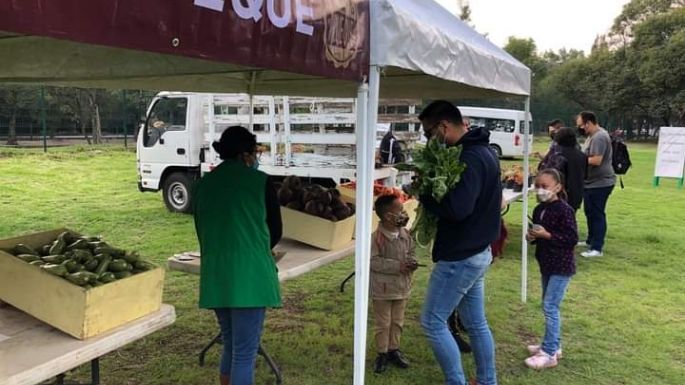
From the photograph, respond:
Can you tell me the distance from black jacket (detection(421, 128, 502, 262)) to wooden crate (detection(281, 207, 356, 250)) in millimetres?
1068

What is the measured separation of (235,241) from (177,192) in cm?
807

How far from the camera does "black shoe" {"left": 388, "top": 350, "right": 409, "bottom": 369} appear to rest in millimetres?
4008

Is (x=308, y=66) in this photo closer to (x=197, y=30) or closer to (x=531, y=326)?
(x=197, y=30)

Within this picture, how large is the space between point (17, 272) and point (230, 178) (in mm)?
1040

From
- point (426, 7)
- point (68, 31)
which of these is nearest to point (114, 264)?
point (68, 31)

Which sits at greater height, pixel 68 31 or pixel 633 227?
pixel 68 31

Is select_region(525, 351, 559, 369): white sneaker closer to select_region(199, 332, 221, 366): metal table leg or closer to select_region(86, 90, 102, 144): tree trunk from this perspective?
select_region(199, 332, 221, 366): metal table leg

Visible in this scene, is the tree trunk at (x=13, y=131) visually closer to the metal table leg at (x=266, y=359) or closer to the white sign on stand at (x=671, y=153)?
the metal table leg at (x=266, y=359)

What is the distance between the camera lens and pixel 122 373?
3.89m

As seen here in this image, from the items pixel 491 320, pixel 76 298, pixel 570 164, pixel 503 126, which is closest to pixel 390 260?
pixel 491 320

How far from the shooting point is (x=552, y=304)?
395 centimetres

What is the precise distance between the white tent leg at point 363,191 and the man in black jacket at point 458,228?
1.06 feet

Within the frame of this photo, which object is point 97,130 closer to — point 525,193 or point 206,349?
point 525,193

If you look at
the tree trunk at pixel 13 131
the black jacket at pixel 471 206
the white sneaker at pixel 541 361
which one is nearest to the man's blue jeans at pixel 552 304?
the white sneaker at pixel 541 361
